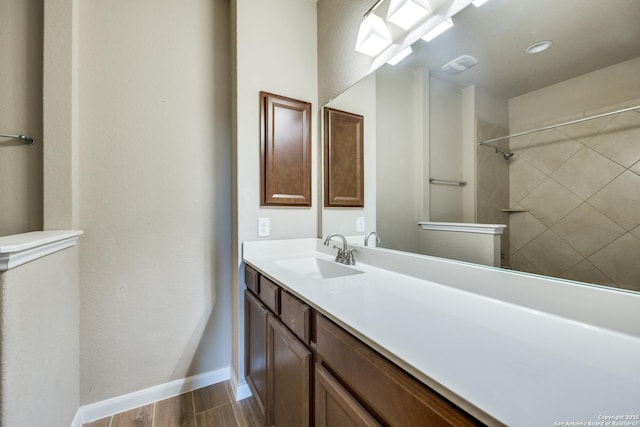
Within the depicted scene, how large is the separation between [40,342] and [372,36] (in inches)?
78.2

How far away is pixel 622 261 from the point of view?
2.06 ft

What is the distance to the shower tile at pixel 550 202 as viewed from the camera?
2.27ft

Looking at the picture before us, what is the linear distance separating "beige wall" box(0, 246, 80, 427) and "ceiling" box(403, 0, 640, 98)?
1.70m

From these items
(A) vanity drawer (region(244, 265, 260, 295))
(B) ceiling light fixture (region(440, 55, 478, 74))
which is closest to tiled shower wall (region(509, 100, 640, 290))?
(B) ceiling light fixture (region(440, 55, 478, 74))

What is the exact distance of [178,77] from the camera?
1.63 m

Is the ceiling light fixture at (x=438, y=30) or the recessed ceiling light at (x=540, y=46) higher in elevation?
the ceiling light fixture at (x=438, y=30)

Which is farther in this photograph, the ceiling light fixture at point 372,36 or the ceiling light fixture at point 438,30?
the ceiling light fixture at point 372,36

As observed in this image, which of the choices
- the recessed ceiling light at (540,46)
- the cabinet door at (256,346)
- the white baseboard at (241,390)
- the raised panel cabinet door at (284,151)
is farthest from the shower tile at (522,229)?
the white baseboard at (241,390)

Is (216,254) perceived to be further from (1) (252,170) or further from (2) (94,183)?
(2) (94,183)

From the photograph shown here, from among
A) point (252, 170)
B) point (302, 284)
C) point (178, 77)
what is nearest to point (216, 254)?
point (252, 170)

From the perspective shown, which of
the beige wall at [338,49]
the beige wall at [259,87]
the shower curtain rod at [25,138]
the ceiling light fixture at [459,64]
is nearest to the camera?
the ceiling light fixture at [459,64]

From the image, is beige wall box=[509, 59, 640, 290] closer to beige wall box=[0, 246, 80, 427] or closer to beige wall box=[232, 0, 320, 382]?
beige wall box=[232, 0, 320, 382]

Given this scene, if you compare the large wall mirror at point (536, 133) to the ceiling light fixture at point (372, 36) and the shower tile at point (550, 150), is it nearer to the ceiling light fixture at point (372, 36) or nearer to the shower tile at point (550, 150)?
the shower tile at point (550, 150)

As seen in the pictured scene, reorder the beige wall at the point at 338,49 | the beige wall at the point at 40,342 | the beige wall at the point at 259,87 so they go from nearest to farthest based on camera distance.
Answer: the beige wall at the point at 40,342, the beige wall at the point at 338,49, the beige wall at the point at 259,87
